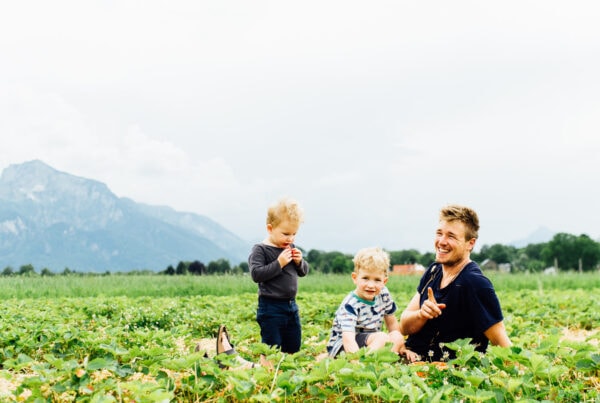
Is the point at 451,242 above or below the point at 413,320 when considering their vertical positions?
above

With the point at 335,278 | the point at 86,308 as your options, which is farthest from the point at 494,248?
the point at 86,308

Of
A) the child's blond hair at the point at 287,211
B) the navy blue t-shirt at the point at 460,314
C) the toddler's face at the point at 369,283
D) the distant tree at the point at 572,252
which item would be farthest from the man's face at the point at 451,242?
the distant tree at the point at 572,252

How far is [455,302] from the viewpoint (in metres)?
3.80

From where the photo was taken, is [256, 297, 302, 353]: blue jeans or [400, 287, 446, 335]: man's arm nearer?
[400, 287, 446, 335]: man's arm

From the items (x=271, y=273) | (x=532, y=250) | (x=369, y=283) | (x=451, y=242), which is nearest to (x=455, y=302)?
(x=451, y=242)

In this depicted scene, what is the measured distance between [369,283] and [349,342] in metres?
0.44

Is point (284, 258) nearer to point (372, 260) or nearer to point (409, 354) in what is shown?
point (372, 260)

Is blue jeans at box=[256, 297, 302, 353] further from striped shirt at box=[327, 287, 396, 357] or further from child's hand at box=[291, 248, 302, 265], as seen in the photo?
striped shirt at box=[327, 287, 396, 357]

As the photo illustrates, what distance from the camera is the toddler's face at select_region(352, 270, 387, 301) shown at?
425 centimetres

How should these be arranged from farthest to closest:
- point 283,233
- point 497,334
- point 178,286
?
1. point 178,286
2. point 283,233
3. point 497,334

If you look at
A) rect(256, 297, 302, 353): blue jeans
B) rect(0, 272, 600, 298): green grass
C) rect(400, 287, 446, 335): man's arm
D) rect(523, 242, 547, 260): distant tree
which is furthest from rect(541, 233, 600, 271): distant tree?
rect(400, 287, 446, 335): man's arm

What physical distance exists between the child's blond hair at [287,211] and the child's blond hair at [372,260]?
0.60 metres

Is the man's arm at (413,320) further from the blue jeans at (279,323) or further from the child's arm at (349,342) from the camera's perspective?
the blue jeans at (279,323)

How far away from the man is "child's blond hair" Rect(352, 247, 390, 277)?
0.35 meters
